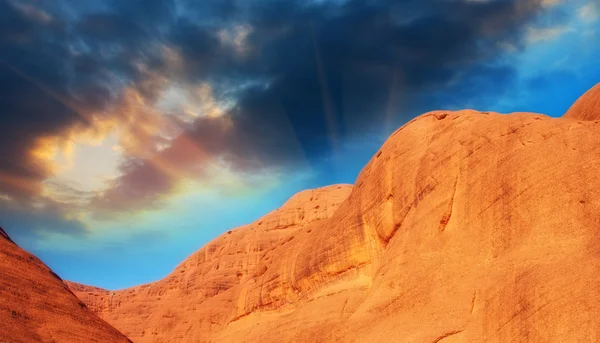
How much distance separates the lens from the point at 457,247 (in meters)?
28.2

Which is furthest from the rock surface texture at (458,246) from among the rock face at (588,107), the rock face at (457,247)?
the rock face at (588,107)

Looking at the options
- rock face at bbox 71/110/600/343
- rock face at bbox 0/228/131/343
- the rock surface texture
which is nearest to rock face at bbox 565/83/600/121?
the rock surface texture

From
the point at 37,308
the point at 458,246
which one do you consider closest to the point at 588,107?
the point at 458,246

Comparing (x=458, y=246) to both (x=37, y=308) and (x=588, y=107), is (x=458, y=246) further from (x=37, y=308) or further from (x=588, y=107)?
(x=37, y=308)

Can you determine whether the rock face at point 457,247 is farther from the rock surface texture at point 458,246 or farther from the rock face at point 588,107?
the rock face at point 588,107

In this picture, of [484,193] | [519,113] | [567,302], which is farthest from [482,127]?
[567,302]

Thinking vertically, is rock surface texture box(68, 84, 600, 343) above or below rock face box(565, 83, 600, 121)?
below

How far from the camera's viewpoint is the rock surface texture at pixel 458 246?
2247 centimetres

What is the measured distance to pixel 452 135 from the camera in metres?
32.5

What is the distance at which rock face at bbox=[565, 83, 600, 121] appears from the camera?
3250 cm

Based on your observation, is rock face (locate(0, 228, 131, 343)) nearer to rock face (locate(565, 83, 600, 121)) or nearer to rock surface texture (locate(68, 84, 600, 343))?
rock surface texture (locate(68, 84, 600, 343))

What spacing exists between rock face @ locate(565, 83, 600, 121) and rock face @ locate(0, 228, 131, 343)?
27415 millimetres

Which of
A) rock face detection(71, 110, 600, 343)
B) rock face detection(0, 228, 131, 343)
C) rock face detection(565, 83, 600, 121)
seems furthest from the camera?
rock face detection(565, 83, 600, 121)

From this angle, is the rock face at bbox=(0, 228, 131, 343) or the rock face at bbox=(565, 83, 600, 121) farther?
the rock face at bbox=(565, 83, 600, 121)
